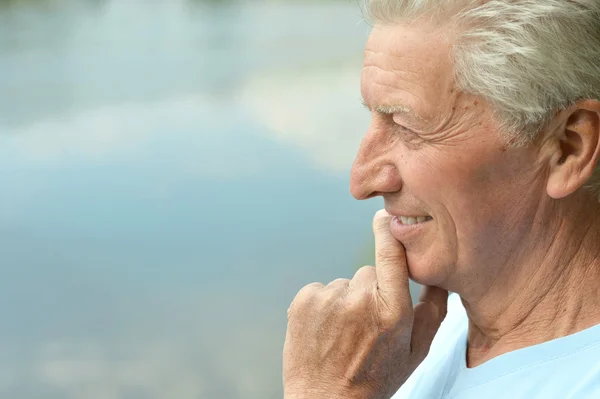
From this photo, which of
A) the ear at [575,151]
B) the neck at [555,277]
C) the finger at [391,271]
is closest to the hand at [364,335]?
the finger at [391,271]

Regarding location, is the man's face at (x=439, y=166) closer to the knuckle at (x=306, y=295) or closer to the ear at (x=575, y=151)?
the ear at (x=575, y=151)

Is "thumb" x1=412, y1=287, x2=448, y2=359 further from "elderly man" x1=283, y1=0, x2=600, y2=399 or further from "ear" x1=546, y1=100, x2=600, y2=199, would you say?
"ear" x1=546, y1=100, x2=600, y2=199

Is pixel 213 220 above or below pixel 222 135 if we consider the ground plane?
below

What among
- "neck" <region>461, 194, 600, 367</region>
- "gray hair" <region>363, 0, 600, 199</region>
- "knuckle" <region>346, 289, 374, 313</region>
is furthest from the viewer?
"knuckle" <region>346, 289, 374, 313</region>

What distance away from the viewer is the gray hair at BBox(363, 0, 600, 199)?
79cm

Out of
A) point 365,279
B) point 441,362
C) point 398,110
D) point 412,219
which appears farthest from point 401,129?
point 441,362

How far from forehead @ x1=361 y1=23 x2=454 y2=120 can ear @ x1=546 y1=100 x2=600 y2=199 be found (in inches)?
6.2

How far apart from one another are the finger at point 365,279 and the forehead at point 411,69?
292 millimetres

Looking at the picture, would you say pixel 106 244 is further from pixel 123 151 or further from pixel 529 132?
pixel 529 132

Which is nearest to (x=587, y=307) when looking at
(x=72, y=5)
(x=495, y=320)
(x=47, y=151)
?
(x=495, y=320)

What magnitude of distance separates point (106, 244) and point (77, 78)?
89 centimetres

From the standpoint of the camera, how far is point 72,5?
9.78 feet

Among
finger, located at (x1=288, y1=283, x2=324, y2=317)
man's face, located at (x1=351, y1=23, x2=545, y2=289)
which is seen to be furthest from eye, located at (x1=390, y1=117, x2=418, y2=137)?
finger, located at (x1=288, y1=283, x2=324, y2=317)

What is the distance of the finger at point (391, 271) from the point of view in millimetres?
992
